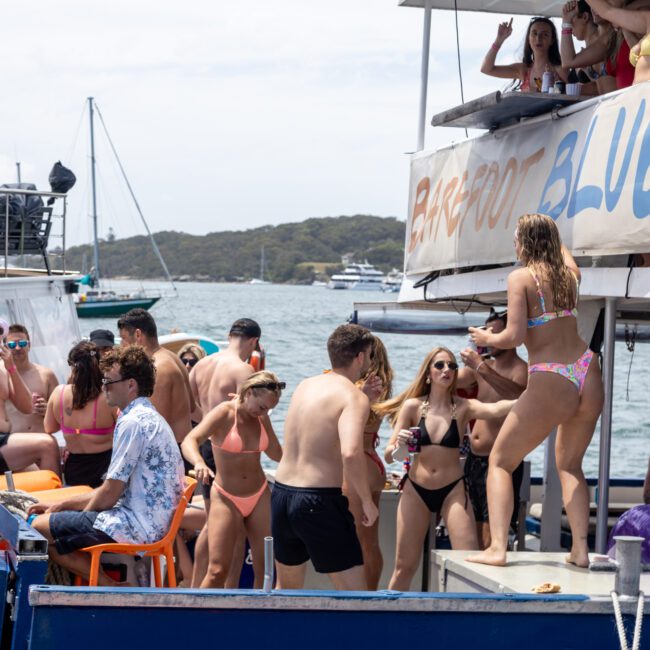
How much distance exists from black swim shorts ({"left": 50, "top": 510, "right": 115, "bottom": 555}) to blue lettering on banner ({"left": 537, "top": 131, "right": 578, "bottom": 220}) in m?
3.18

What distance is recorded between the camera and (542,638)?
16.6 feet

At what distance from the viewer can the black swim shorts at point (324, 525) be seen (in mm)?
6301

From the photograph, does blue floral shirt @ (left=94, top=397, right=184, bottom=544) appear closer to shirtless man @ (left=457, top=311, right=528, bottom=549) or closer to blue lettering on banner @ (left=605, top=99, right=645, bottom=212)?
shirtless man @ (left=457, top=311, right=528, bottom=549)

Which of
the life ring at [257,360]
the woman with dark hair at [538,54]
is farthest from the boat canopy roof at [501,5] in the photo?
the life ring at [257,360]

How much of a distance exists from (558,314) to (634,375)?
49168 millimetres

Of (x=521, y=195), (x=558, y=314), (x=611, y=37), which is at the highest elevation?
(x=611, y=37)

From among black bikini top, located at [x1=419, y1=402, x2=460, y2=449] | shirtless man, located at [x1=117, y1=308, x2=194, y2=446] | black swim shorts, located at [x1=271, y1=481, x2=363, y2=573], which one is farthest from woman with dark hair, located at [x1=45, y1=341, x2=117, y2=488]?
black bikini top, located at [x1=419, y1=402, x2=460, y2=449]

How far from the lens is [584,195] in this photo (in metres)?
6.76

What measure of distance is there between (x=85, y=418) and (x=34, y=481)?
552 millimetres

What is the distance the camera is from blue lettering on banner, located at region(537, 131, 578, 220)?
6.94 m

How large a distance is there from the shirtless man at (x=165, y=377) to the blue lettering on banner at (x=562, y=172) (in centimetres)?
315

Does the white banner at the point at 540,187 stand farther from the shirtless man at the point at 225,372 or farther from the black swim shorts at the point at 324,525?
the black swim shorts at the point at 324,525

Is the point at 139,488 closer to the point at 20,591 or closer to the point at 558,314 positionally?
the point at 20,591

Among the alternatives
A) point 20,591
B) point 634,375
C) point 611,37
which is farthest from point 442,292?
point 634,375
